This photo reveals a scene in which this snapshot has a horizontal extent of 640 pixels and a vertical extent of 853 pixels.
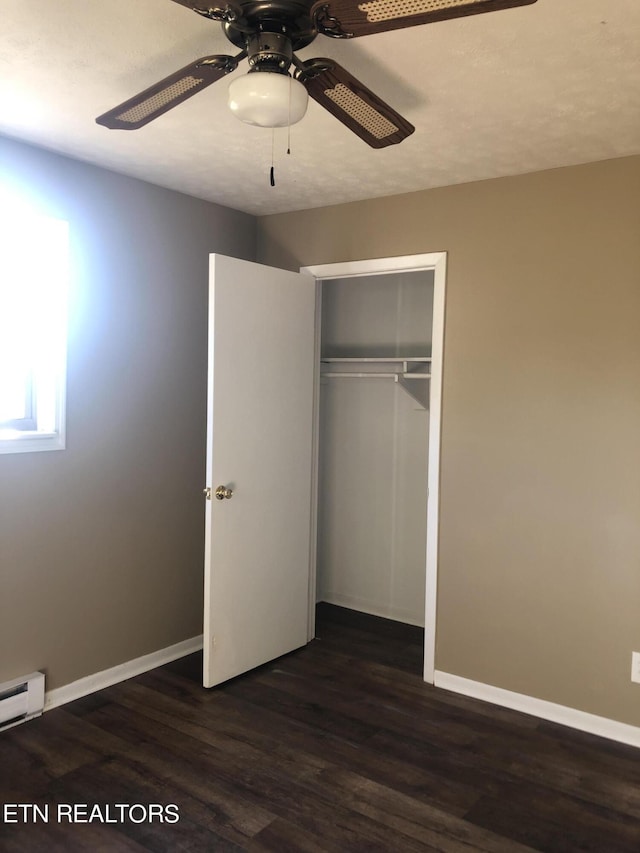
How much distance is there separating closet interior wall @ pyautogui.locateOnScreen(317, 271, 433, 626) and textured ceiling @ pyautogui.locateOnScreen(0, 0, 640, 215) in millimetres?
1093

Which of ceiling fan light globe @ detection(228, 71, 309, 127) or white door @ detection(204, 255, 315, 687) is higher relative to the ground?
ceiling fan light globe @ detection(228, 71, 309, 127)

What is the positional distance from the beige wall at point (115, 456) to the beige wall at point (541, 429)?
120 centimetres

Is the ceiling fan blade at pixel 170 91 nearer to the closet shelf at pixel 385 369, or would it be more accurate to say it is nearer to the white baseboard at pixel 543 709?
the closet shelf at pixel 385 369

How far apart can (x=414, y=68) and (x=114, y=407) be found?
79.5 inches

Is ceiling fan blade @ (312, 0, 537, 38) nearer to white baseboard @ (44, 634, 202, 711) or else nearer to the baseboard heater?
the baseboard heater

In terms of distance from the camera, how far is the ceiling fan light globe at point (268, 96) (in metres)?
1.58

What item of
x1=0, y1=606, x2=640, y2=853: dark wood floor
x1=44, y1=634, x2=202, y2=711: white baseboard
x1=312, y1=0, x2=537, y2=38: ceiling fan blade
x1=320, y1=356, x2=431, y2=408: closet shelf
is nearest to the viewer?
x1=312, y1=0, x2=537, y2=38: ceiling fan blade

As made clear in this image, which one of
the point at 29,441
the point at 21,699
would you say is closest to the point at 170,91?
the point at 29,441

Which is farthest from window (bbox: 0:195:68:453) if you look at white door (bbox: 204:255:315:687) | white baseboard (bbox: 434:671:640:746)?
white baseboard (bbox: 434:671:640:746)

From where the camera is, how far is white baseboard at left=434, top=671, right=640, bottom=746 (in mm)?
2891

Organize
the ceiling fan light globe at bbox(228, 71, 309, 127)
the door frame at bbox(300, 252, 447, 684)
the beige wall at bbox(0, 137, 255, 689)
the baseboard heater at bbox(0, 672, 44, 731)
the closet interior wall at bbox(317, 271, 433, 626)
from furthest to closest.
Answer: the closet interior wall at bbox(317, 271, 433, 626), the door frame at bbox(300, 252, 447, 684), the beige wall at bbox(0, 137, 255, 689), the baseboard heater at bbox(0, 672, 44, 731), the ceiling fan light globe at bbox(228, 71, 309, 127)

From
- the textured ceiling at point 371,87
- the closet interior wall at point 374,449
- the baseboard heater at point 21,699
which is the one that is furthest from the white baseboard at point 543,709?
the textured ceiling at point 371,87

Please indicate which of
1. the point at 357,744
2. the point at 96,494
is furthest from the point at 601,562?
the point at 96,494

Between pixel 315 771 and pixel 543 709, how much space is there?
1144mm
